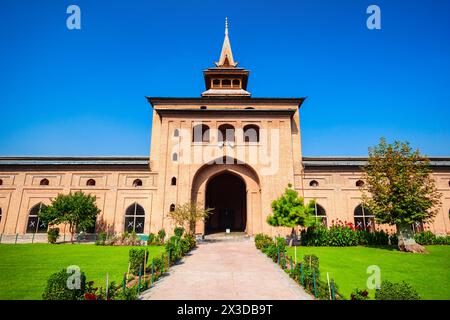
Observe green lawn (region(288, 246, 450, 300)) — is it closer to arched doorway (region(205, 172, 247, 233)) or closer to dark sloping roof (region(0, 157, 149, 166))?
arched doorway (region(205, 172, 247, 233))

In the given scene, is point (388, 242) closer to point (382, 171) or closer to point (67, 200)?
point (382, 171)

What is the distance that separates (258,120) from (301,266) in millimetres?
19381

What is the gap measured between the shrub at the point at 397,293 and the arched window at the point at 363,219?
2168cm

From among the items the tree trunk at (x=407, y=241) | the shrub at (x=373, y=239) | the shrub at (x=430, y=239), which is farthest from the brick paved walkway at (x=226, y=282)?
the shrub at (x=430, y=239)

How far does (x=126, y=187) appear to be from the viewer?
25797 millimetres

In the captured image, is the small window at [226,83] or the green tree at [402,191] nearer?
the green tree at [402,191]

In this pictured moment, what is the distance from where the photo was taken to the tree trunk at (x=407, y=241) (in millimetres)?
17641

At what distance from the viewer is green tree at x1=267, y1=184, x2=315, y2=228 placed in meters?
19.0

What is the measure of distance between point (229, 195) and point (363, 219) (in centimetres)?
1679

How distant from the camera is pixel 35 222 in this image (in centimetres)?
2544

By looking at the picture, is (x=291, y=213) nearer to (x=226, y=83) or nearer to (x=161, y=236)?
(x=161, y=236)

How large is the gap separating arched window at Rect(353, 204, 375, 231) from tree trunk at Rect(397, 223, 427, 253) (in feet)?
21.6

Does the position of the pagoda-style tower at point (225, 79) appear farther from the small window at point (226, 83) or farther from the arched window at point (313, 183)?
the arched window at point (313, 183)

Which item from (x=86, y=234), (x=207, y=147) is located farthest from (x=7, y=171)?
(x=207, y=147)
